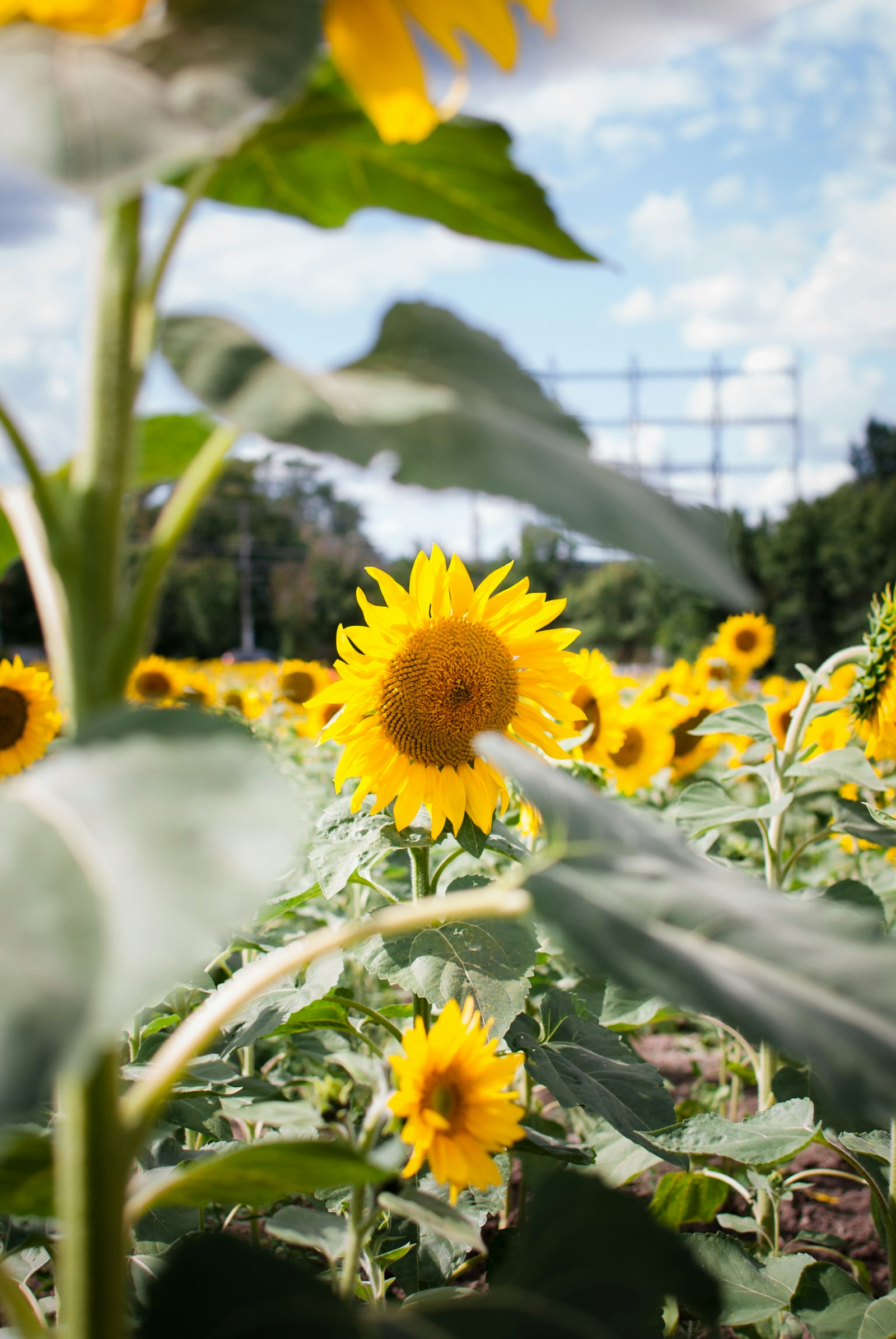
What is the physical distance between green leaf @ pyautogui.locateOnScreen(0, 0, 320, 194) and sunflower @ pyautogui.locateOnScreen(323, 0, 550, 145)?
0.03 m

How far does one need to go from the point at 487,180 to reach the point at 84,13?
0.21 metres

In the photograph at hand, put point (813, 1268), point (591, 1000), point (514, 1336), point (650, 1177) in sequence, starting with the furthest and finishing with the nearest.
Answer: point (650, 1177), point (591, 1000), point (813, 1268), point (514, 1336)

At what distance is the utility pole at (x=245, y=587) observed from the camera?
3053 cm

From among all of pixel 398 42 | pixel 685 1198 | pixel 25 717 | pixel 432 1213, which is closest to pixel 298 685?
pixel 25 717

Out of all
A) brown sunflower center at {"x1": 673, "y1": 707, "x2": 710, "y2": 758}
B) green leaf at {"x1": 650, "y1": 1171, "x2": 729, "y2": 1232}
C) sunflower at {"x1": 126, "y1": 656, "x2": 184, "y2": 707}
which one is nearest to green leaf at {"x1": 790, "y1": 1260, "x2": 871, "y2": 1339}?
green leaf at {"x1": 650, "y1": 1171, "x2": 729, "y2": 1232}

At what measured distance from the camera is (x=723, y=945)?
0.42 metres

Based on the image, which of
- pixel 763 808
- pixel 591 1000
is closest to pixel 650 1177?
pixel 591 1000

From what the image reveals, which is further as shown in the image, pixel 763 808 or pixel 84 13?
pixel 763 808

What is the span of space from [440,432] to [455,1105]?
63cm

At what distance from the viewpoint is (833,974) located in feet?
1.31

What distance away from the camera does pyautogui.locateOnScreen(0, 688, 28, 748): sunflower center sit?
8.23 ft

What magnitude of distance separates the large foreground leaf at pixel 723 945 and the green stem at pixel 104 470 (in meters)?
0.21

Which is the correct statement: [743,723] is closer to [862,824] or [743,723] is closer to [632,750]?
[862,824]

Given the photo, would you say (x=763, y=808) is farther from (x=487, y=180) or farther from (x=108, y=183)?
(x=108, y=183)
